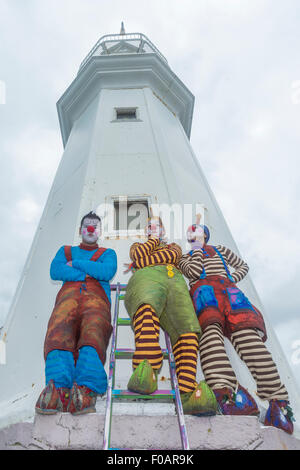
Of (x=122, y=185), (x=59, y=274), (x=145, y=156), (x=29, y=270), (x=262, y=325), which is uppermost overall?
(x=145, y=156)

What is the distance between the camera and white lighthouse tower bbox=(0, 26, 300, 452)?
12.3 feet

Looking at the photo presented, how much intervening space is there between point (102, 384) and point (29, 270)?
3.12 meters

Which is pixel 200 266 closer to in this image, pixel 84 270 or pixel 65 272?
pixel 84 270

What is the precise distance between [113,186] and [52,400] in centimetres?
384

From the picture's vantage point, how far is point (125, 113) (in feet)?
25.7

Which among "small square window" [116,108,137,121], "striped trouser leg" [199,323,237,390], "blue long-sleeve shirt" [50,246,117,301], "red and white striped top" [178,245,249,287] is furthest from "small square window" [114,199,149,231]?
"small square window" [116,108,137,121]

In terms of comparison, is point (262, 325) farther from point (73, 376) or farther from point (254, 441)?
point (73, 376)

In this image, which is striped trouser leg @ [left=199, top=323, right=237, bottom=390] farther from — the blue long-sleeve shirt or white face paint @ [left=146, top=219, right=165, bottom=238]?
white face paint @ [left=146, top=219, right=165, bottom=238]

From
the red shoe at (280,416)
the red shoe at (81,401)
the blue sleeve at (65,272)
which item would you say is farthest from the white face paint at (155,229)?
the red shoe at (280,416)

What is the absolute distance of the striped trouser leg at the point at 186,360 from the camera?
7.68 ft

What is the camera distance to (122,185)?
17.8 ft

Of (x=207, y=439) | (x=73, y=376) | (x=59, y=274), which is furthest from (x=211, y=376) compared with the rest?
(x=59, y=274)

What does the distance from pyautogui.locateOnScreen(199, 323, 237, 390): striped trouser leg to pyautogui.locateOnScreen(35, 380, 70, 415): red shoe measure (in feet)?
3.57

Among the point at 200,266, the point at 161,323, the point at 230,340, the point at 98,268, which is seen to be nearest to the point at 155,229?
the point at 200,266
